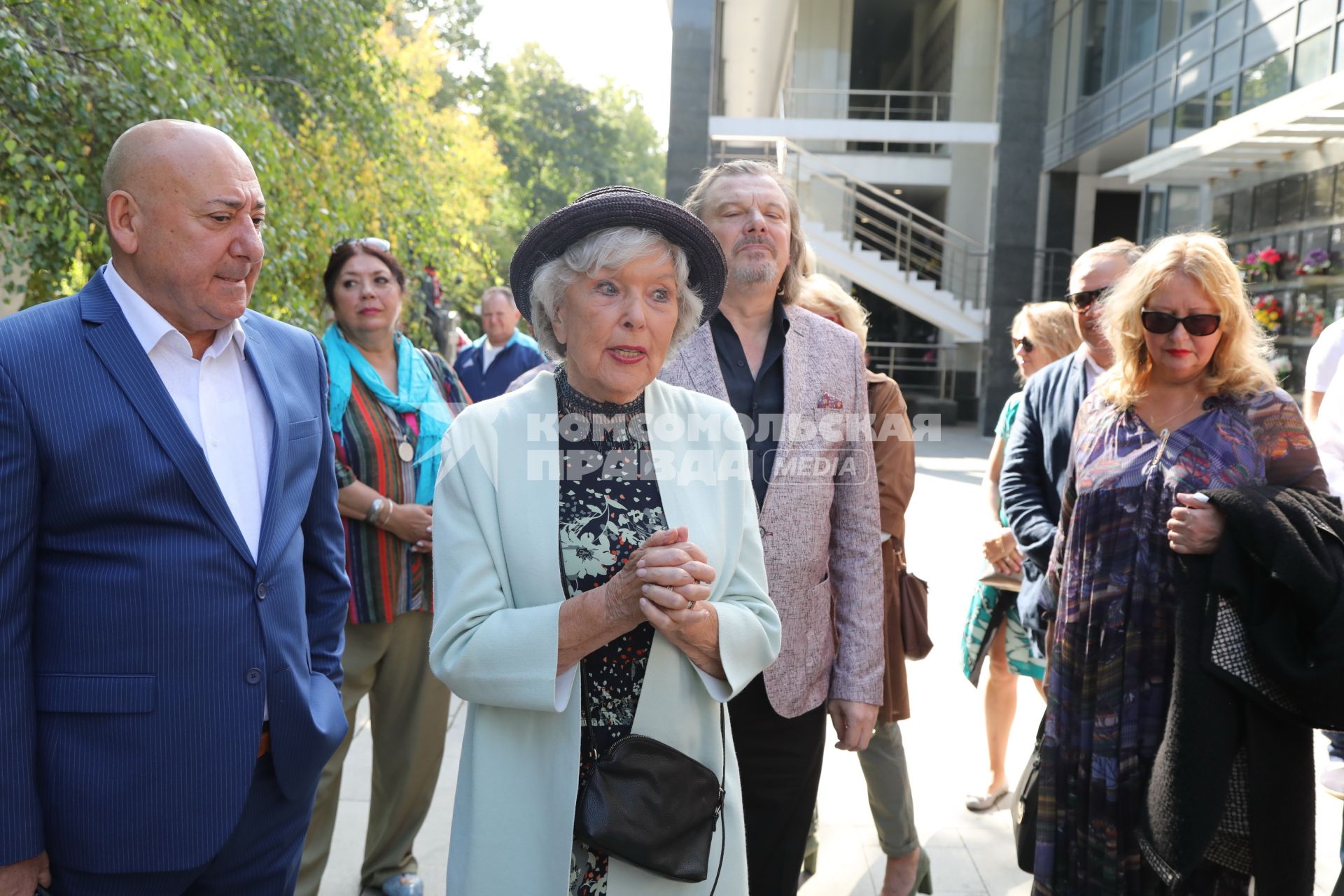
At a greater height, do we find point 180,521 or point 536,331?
point 536,331

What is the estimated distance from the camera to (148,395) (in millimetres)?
1830

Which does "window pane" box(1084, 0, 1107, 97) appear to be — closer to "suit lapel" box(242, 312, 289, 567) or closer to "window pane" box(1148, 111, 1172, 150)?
"window pane" box(1148, 111, 1172, 150)

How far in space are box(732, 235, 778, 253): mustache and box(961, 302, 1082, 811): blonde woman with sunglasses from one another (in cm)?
175

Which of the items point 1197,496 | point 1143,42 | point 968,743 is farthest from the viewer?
point 1143,42

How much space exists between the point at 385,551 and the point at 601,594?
6.01ft

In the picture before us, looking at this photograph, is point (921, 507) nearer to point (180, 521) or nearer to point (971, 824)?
point (971, 824)

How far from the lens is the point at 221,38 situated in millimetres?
6680

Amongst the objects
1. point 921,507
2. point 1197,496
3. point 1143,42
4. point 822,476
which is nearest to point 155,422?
point 822,476

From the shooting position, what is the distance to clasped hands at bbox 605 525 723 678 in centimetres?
167

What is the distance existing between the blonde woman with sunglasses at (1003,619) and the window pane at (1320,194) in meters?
8.07

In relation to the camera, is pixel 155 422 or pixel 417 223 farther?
pixel 417 223

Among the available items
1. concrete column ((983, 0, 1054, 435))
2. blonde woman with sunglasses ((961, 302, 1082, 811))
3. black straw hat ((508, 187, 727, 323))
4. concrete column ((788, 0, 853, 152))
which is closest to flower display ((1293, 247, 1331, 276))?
blonde woman with sunglasses ((961, 302, 1082, 811))

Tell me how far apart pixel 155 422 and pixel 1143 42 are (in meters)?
18.0

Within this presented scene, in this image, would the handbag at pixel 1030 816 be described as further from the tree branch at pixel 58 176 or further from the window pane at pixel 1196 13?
the window pane at pixel 1196 13
